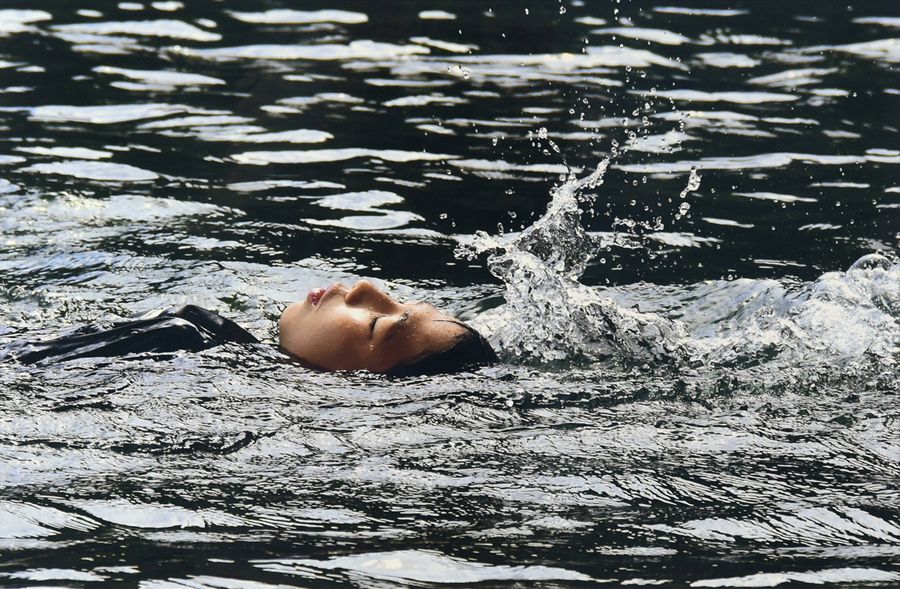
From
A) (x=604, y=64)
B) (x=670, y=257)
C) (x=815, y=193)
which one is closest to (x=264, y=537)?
(x=670, y=257)

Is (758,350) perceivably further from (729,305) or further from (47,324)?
(47,324)

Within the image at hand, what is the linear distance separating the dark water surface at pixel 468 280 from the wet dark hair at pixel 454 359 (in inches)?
6.2

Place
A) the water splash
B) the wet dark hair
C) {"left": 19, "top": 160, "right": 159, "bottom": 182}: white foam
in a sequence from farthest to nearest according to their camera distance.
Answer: {"left": 19, "top": 160, "right": 159, "bottom": 182}: white foam
the water splash
the wet dark hair

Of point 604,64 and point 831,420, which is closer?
point 831,420

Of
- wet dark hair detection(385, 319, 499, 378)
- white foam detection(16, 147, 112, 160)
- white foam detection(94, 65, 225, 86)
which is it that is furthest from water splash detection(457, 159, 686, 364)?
white foam detection(94, 65, 225, 86)

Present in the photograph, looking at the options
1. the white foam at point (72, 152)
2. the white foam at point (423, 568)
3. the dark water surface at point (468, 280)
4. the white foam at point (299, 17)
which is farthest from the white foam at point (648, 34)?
the white foam at point (423, 568)

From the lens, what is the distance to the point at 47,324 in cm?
678

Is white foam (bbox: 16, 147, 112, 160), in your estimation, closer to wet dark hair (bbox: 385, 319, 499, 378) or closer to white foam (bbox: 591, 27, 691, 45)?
wet dark hair (bbox: 385, 319, 499, 378)

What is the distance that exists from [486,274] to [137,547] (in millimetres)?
4354

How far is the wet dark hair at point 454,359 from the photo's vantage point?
235 inches

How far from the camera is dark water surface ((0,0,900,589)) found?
413 cm

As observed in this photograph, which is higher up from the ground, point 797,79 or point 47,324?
point 797,79

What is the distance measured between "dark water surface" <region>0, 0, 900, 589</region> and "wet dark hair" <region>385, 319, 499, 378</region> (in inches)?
6.2

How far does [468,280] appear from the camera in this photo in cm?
788
